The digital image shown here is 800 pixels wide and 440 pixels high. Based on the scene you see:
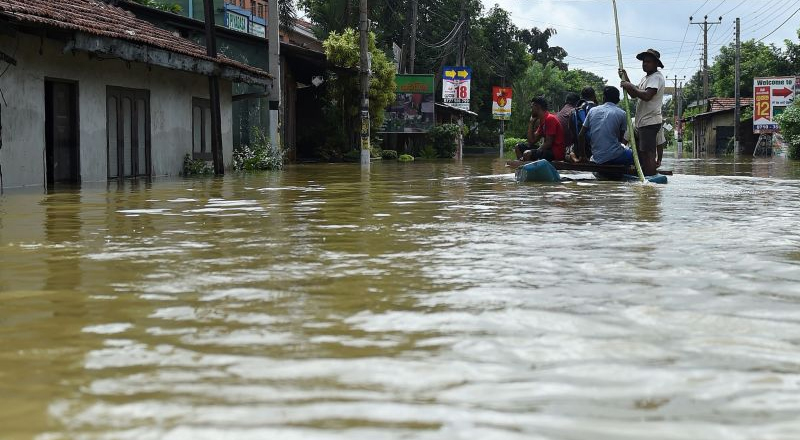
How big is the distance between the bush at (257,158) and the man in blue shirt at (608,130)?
35.1ft

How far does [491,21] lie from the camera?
66938 millimetres

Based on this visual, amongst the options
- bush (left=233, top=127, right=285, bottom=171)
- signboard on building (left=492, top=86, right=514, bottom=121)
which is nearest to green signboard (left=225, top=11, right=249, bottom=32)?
signboard on building (left=492, top=86, right=514, bottom=121)

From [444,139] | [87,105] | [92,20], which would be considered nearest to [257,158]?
[87,105]

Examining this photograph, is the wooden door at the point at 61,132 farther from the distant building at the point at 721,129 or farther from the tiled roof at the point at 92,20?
the distant building at the point at 721,129

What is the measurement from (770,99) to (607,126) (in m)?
41.1

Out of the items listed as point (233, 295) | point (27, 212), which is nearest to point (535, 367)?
point (233, 295)

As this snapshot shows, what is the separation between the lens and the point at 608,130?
14641 mm

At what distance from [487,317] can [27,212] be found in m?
6.83

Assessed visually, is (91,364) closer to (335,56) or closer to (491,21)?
(335,56)

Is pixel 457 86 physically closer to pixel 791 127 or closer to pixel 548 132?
pixel 791 127

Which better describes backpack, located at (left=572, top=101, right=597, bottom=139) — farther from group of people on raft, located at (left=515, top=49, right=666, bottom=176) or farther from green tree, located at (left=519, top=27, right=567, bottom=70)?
green tree, located at (left=519, top=27, right=567, bottom=70)

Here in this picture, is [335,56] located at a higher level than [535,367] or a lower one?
higher

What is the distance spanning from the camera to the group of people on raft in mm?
14102

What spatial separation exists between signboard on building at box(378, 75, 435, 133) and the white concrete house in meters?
21.2
